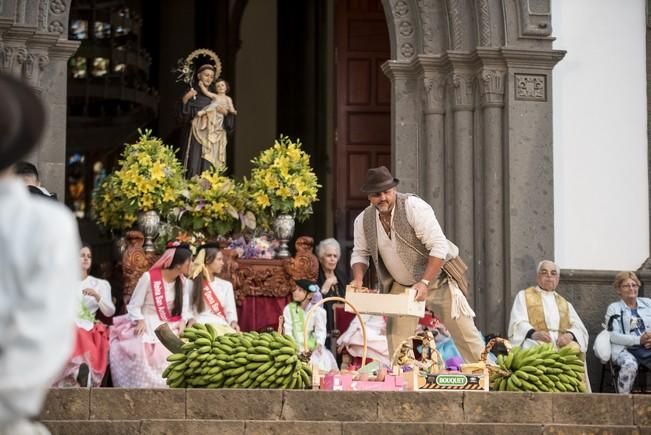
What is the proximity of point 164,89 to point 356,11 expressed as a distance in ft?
21.9

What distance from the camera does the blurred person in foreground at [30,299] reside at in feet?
10.0

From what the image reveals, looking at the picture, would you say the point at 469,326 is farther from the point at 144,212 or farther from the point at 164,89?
the point at 164,89

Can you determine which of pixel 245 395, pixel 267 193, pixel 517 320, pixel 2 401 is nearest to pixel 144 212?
pixel 267 193

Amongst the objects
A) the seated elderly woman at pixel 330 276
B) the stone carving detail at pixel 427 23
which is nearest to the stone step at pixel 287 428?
the seated elderly woman at pixel 330 276

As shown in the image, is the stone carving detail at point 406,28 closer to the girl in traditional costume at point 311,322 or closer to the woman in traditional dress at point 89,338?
the girl in traditional costume at point 311,322

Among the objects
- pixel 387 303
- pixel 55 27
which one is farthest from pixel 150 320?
pixel 55 27

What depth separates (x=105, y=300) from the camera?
11.1 metres

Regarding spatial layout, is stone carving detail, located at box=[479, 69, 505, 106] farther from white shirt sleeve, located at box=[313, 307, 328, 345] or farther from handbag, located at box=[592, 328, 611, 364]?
white shirt sleeve, located at box=[313, 307, 328, 345]

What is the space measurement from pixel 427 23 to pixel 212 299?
3457 millimetres

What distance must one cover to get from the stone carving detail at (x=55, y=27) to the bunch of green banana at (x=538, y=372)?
531 centimetres

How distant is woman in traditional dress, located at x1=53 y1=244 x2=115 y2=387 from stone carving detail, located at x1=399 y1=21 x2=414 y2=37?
362 cm

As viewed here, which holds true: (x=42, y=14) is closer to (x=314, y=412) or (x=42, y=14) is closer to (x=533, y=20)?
(x=533, y=20)

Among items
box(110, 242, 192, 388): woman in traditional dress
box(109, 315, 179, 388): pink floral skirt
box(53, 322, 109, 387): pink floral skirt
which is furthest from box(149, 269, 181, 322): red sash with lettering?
box(53, 322, 109, 387): pink floral skirt

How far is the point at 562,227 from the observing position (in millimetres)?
12500
